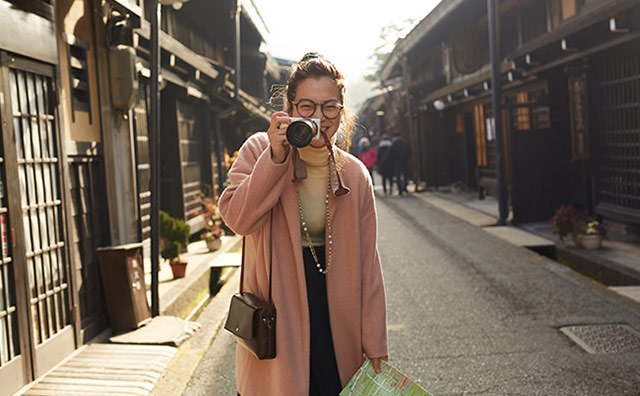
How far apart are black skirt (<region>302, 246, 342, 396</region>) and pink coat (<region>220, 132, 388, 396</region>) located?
0.05 meters

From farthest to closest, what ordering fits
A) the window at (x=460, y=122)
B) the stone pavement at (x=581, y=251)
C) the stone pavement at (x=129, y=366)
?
the window at (x=460, y=122) < the stone pavement at (x=581, y=251) < the stone pavement at (x=129, y=366)

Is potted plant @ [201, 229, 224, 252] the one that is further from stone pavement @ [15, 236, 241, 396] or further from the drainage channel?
the drainage channel

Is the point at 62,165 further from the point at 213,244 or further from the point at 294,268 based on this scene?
the point at 213,244

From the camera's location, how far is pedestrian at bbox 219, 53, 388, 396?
2.65m

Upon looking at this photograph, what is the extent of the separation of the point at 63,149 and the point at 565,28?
7.97m

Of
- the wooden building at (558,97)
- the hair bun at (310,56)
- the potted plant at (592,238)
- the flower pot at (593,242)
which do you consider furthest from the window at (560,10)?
the hair bun at (310,56)

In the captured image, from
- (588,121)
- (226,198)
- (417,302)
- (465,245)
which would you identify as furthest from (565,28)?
(226,198)

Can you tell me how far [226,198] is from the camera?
9.00ft

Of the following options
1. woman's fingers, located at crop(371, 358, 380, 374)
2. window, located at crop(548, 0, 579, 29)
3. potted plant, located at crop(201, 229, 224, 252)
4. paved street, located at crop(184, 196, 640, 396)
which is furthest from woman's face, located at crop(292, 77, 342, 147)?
window, located at crop(548, 0, 579, 29)

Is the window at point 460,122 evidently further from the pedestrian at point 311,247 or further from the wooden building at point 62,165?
the pedestrian at point 311,247

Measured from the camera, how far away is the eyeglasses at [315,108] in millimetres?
2672

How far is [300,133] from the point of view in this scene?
8.02 ft

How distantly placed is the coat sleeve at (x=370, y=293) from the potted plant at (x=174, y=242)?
281 inches

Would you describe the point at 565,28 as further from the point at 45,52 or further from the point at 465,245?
the point at 45,52
